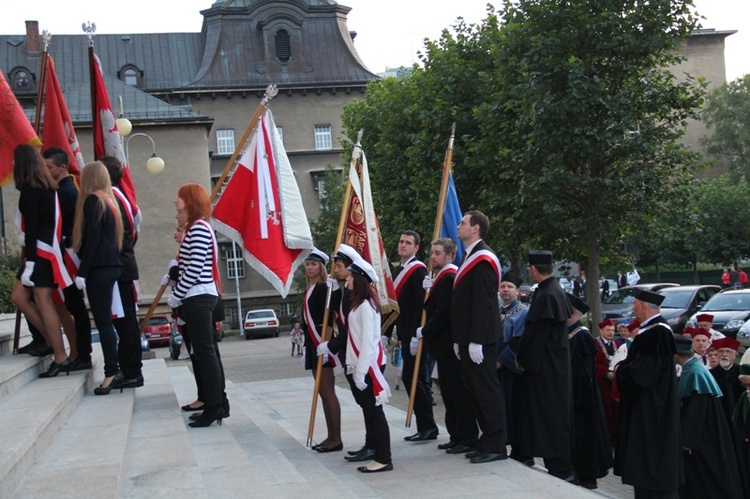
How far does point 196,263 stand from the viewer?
318 inches

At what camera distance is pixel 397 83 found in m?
38.0

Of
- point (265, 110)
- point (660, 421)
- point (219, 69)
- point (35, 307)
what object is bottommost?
point (660, 421)

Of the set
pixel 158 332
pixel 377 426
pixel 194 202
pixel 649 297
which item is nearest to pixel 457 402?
pixel 377 426

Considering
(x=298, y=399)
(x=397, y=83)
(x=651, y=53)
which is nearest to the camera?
(x=298, y=399)

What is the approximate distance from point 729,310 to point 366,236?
1716 centimetres

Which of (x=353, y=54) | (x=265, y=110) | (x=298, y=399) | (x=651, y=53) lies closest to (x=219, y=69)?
(x=353, y=54)

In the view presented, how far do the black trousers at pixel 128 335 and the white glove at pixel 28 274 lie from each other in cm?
74

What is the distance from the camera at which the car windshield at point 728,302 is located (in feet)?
80.2

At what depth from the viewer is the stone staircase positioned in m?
5.27

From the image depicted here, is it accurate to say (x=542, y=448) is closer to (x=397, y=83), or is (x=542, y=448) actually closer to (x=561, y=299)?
(x=561, y=299)

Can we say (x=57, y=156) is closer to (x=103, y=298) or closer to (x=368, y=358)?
(x=103, y=298)

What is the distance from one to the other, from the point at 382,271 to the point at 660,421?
9.64ft

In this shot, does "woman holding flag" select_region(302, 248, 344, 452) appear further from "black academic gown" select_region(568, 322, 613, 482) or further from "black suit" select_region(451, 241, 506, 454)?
"black academic gown" select_region(568, 322, 613, 482)

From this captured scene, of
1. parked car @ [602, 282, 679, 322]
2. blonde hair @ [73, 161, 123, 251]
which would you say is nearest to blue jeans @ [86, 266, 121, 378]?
blonde hair @ [73, 161, 123, 251]
